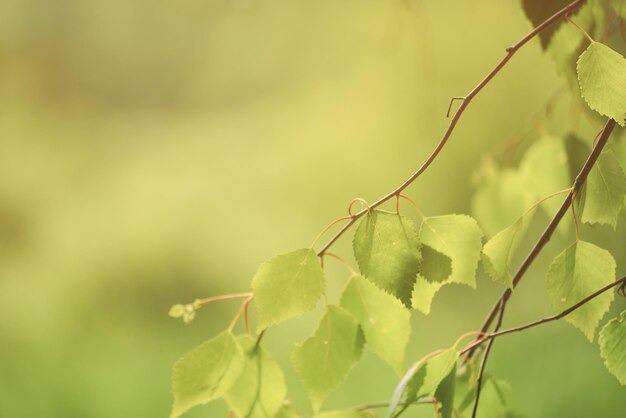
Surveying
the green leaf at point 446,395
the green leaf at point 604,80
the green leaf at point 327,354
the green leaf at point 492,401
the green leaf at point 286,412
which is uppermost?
the green leaf at point 604,80

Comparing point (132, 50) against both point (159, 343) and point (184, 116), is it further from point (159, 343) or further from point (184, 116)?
point (159, 343)

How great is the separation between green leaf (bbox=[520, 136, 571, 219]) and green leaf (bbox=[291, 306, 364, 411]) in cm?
20

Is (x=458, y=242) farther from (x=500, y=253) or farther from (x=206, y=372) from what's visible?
(x=206, y=372)

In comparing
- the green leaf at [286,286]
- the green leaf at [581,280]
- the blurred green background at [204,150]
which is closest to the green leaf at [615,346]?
the green leaf at [581,280]

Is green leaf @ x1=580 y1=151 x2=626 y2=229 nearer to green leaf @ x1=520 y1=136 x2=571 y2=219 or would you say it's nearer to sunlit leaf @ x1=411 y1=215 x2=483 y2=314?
sunlit leaf @ x1=411 y1=215 x2=483 y2=314

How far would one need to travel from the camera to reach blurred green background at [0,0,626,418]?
1.94 feet

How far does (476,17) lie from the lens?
0.60 m

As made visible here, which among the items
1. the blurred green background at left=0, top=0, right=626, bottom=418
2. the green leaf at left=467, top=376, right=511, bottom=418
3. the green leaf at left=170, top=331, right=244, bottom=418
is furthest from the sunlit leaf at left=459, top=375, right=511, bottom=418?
the blurred green background at left=0, top=0, right=626, bottom=418

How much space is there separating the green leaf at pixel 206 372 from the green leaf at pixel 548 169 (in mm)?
243

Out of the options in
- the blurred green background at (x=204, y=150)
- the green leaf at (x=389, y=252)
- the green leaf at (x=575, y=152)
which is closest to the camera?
the green leaf at (x=389, y=252)

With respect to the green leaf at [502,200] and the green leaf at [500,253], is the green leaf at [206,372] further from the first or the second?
the green leaf at [502,200]

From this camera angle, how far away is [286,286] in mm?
300

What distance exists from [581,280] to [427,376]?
0.25ft

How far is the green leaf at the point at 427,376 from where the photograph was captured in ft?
0.98
